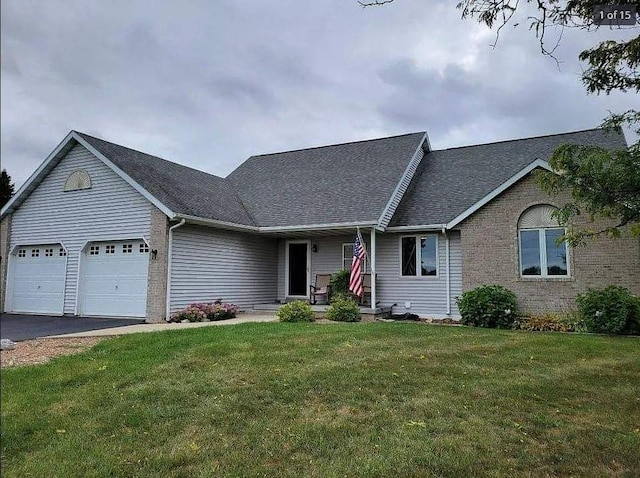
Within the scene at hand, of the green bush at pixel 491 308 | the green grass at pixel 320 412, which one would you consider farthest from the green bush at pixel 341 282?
the green grass at pixel 320 412

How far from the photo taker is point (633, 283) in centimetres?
1153

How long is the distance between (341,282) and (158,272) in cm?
551

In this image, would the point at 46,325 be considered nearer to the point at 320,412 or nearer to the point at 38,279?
the point at 38,279

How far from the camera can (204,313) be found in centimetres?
1321

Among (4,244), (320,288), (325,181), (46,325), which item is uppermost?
(325,181)

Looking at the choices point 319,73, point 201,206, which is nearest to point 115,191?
point 201,206

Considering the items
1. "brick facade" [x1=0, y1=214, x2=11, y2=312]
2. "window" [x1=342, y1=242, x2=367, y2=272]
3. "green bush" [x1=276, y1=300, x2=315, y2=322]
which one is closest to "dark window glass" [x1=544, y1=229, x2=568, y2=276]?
"window" [x1=342, y1=242, x2=367, y2=272]

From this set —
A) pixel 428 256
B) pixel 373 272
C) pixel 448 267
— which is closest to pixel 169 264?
pixel 373 272

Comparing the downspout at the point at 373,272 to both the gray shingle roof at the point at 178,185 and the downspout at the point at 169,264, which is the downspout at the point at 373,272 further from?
the downspout at the point at 169,264

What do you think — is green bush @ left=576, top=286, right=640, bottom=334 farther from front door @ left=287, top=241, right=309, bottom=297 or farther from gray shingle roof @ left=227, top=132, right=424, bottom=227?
front door @ left=287, top=241, right=309, bottom=297

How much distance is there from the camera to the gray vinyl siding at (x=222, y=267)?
13.5 m

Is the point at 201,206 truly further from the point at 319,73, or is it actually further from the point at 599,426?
the point at 599,426

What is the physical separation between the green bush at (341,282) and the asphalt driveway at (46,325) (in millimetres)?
5772

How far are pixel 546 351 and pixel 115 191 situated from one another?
12.0 m
